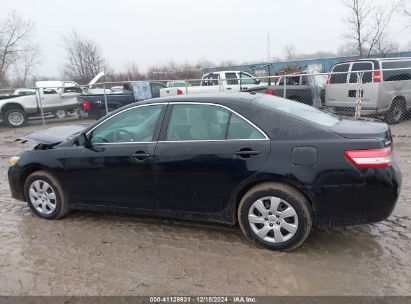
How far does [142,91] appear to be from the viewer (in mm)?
14805

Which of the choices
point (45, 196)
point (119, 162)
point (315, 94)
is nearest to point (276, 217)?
point (119, 162)

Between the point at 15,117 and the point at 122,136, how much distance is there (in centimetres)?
1400

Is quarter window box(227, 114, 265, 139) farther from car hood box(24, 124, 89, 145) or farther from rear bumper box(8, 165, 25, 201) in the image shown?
rear bumper box(8, 165, 25, 201)

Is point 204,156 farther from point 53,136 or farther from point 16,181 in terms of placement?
point 16,181

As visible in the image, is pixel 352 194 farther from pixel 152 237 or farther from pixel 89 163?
pixel 89 163

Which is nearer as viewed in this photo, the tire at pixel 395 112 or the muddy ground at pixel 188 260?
the muddy ground at pixel 188 260

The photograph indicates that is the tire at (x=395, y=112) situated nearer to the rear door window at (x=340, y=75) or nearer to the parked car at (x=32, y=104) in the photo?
the rear door window at (x=340, y=75)

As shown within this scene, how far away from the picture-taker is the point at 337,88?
11094 mm

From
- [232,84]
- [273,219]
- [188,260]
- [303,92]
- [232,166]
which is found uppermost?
[232,84]

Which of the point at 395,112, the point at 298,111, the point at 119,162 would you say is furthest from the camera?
the point at 395,112

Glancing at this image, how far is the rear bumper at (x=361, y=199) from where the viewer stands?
10.2 feet

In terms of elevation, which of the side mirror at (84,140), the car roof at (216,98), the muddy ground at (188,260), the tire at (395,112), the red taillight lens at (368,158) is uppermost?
the car roof at (216,98)

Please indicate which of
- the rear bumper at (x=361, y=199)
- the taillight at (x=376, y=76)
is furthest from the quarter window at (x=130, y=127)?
the taillight at (x=376, y=76)

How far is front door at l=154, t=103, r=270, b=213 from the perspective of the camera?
341 cm
